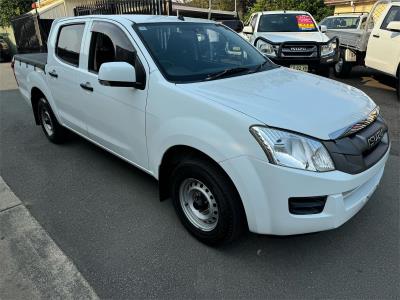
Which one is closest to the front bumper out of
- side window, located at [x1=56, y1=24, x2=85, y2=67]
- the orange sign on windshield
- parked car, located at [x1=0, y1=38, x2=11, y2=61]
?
side window, located at [x1=56, y1=24, x2=85, y2=67]

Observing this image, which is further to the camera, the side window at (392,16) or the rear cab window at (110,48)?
the side window at (392,16)

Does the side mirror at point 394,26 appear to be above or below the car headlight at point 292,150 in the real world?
above

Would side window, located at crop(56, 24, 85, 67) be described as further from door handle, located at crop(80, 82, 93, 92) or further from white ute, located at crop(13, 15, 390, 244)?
door handle, located at crop(80, 82, 93, 92)

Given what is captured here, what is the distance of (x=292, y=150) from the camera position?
2213 mm

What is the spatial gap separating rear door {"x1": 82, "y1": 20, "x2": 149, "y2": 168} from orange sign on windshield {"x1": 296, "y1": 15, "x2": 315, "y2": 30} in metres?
6.87

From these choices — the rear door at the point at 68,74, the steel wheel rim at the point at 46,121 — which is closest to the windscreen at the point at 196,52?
the rear door at the point at 68,74

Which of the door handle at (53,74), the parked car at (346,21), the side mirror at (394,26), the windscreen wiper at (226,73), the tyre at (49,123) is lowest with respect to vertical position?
the tyre at (49,123)

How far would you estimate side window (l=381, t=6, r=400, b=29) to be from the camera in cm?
752

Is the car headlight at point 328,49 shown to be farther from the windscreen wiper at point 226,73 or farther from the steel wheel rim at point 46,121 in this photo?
the steel wheel rim at point 46,121

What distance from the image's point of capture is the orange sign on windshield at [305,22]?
912cm

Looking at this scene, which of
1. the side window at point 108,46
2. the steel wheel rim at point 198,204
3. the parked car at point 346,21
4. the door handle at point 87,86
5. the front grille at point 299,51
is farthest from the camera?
the parked car at point 346,21

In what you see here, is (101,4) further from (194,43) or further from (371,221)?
(371,221)

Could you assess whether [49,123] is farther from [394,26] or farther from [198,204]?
[394,26]

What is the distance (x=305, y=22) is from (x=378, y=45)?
7.09 ft
